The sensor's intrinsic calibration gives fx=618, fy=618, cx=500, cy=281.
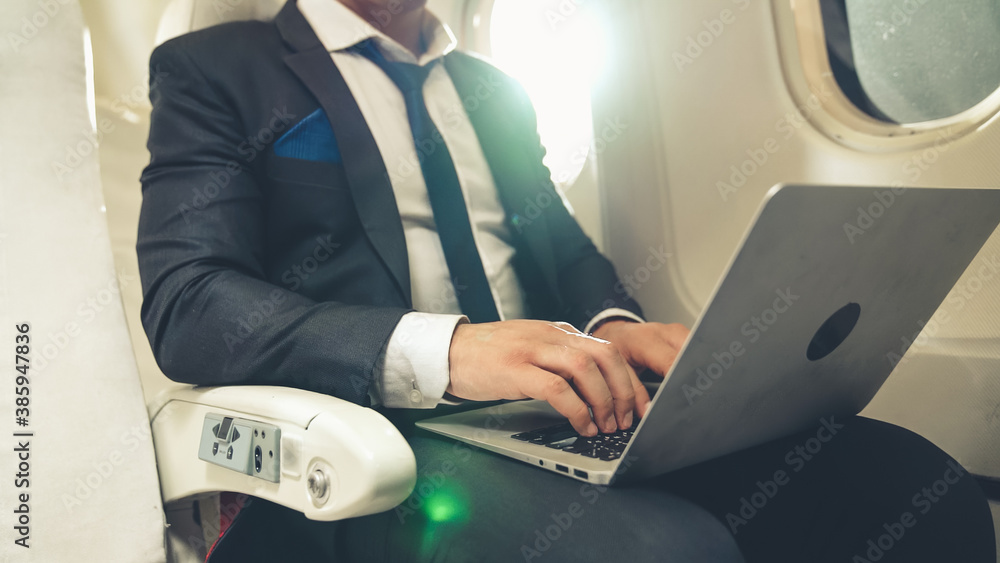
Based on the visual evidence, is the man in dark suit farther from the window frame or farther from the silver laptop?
the window frame

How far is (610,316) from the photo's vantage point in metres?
1.23

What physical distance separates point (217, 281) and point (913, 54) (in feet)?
4.34

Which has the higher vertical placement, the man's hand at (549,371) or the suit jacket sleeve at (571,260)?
the man's hand at (549,371)

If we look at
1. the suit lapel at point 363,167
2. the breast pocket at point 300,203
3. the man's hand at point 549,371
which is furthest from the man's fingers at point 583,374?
the breast pocket at point 300,203

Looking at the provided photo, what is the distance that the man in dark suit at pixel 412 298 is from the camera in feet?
2.20

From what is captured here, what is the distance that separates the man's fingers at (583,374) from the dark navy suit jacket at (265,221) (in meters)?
0.20

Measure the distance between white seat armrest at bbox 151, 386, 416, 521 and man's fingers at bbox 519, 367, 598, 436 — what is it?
0.17 meters

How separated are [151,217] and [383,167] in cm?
35

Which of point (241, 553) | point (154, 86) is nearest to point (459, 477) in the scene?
point (241, 553)

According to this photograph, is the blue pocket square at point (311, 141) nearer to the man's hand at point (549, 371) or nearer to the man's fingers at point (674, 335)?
the man's hand at point (549, 371)

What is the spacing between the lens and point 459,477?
692 mm

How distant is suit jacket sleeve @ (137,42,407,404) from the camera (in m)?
0.76

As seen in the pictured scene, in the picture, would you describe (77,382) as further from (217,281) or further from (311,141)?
(311,141)

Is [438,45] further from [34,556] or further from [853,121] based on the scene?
[34,556]
